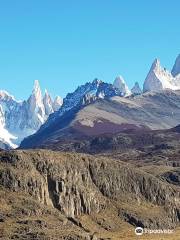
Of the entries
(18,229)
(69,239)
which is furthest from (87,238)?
(18,229)

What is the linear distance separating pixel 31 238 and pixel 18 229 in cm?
989

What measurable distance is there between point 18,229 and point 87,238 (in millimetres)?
17864

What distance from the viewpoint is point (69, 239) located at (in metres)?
190

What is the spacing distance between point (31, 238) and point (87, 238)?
1503cm

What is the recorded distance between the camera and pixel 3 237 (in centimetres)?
18925

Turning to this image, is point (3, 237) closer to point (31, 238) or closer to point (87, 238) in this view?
point (31, 238)

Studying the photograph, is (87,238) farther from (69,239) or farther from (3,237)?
(3,237)

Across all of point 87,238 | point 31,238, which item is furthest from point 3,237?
point 87,238

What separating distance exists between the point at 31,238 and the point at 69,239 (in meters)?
9.46

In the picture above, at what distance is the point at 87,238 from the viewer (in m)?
194

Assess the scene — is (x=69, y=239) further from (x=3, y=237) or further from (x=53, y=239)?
(x=3, y=237)

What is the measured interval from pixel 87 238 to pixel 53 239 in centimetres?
1051

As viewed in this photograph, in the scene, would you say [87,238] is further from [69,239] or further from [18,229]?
[18,229]

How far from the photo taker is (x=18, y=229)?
196 metres
